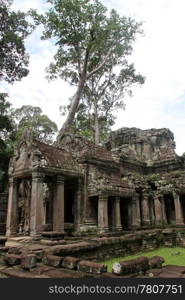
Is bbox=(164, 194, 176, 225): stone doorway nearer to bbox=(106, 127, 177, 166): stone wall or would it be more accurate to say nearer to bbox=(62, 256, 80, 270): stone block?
bbox=(106, 127, 177, 166): stone wall

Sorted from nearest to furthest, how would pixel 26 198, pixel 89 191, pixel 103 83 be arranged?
1. pixel 89 191
2. pixel 26 198
3. pixel 103 83

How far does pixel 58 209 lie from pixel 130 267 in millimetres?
6729

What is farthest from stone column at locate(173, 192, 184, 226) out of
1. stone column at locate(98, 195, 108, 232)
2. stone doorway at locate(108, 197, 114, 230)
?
stone column at locate(98, 195, 108, 232)

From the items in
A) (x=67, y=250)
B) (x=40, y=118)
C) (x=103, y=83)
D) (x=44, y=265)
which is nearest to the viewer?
(x=44, y=265)

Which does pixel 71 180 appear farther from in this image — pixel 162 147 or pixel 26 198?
pixel 162 147

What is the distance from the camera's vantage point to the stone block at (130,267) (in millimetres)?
4320

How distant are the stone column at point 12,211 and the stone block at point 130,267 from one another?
7.79 metres

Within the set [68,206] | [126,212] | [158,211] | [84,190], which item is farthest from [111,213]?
[158,211]

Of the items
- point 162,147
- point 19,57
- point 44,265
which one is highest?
point 19,57

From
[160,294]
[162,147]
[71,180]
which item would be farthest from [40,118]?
[160,294]

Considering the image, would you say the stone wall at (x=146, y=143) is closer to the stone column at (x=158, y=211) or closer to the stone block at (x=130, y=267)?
the stone column at (x=158, y=211)

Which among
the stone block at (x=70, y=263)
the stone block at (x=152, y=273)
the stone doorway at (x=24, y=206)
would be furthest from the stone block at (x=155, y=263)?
the stone doorway at (x=24, y=206)

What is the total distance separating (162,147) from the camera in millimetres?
20125

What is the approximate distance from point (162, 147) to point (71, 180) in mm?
10370
